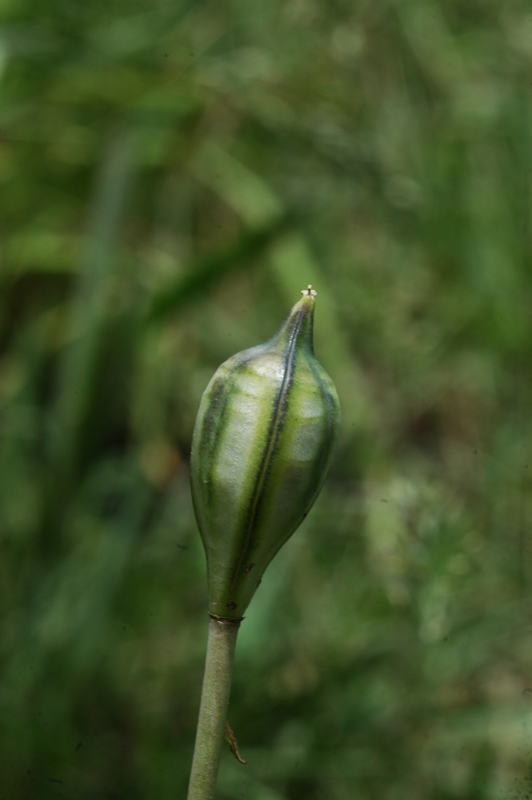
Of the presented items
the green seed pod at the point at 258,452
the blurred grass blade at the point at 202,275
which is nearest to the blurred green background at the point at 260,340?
the blurred grass blade at the point at 202,275

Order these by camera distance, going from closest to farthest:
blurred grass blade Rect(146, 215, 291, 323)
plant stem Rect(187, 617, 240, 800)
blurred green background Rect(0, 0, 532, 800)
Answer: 1. plant stem Rect(187, 617, 240, 800)
2. blurred green background Rect(0, 0, 532, 800)
3. blurred grass blade Rect(146, 215, 291, 323)

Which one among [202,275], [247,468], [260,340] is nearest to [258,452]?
[247,468]

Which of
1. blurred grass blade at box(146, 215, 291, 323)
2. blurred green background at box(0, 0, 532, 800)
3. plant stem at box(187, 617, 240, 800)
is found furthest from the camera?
blurred grass blade at box(146, 215, 291, 323)

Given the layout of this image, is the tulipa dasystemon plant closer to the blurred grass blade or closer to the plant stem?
the plant stem

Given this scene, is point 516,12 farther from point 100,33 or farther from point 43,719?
point 43,719

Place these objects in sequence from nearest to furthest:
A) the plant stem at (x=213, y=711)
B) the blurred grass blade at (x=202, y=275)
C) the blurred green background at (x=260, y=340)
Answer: the plant stem at (x=213, y=711), the blurred green background at (x=260, y=340), the blurred grass blade at (x=202, y=275)

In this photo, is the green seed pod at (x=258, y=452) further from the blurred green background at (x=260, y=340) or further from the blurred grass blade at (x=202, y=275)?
the blurred grass blade at (x=202, y=275)

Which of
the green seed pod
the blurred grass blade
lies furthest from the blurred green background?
the green seed pod
